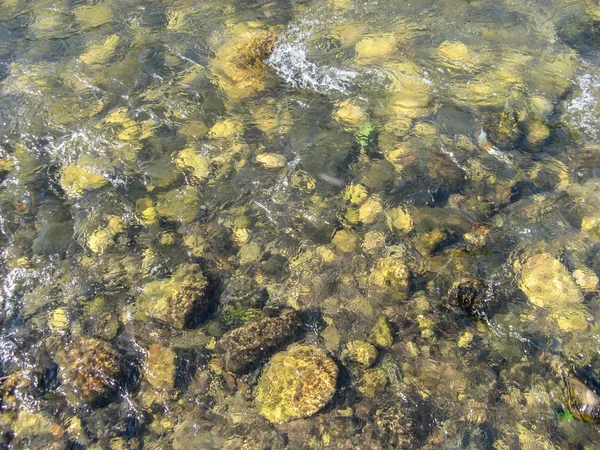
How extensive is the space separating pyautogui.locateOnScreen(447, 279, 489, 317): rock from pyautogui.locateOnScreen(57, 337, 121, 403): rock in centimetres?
278

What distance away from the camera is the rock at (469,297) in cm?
372

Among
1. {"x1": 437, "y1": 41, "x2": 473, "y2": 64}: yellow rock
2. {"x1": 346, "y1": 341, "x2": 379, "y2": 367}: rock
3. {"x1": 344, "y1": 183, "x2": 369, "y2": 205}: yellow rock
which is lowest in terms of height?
{"x1": 346, "y1": 341, "x2": 379, "y2": 367}: rock

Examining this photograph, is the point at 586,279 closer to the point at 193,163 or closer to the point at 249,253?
the point at 249,253

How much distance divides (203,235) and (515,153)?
3.26 m

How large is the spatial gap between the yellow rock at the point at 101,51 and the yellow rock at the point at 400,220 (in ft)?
14.6

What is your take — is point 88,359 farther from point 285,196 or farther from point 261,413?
point 285,196

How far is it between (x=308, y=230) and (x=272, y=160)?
978 mm

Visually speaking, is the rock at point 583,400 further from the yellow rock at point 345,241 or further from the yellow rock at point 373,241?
the yellow rock at point 345,241

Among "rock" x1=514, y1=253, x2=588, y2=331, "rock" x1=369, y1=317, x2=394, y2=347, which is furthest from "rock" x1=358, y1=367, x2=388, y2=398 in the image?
"rock" x1=514, y1=253, x2=588, y2=331

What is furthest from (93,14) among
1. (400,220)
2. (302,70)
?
(400,220)

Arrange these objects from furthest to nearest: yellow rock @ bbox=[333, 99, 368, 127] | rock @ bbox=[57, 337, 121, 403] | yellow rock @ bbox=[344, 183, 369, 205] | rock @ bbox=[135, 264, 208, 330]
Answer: yellow rock @ bbox=[333, 99, 368, 127]
yellow rock @ bbox=[344, 183, 369, 205]
rock @ bbox=[135, 264, 208, 330]
rock @ bbox=[57, 337, 121, 403]

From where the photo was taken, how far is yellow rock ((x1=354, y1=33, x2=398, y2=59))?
227 inches

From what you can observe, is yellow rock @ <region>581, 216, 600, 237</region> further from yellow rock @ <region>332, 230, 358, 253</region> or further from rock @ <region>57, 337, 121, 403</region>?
rock @ <region>57, 337, 121, 403</region>

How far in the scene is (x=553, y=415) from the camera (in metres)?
3.15
